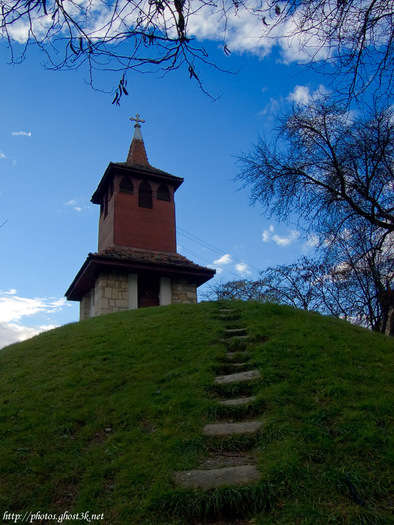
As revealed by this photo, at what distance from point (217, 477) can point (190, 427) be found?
3.93 ft

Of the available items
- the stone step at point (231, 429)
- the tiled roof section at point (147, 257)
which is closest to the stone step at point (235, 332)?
the stone step at point (231, 429)

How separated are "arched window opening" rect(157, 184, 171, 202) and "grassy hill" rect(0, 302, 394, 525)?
11.7 metres

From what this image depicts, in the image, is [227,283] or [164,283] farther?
[227,283]

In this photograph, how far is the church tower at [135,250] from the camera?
51.8ft

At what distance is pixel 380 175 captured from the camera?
1136 cm

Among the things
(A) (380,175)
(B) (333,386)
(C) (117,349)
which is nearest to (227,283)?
(A) (380,175)

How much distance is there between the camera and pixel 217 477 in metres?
4.22

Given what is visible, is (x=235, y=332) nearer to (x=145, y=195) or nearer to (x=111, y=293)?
(x=111, y=293)

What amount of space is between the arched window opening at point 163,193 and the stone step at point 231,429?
15.8m

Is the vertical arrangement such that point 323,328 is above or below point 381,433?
above

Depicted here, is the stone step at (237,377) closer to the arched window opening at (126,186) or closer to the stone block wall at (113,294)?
the stone block wall at (113,294)

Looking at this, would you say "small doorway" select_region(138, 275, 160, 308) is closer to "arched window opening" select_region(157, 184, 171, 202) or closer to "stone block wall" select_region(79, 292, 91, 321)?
"stone block wall" select_region(79, 292, 91, 321)

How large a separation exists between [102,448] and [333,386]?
3.32m

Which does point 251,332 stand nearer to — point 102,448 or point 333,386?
point 333,386
